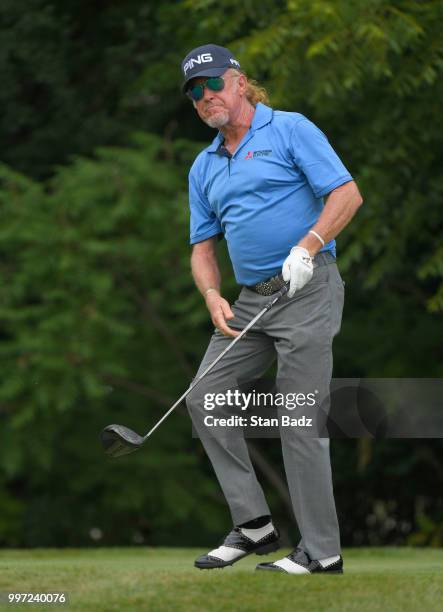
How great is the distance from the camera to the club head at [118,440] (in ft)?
20.5

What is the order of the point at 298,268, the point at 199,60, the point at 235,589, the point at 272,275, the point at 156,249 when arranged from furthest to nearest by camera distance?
the point at 156,249, the point at 199,60, the point at 272,275, the point at 298,268, the point at 235,589

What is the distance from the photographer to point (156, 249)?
14.3m

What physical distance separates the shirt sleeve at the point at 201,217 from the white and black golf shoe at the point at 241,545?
4.70 ft

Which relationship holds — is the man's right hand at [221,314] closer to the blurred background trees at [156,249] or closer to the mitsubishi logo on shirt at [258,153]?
the mitsubishi logo on shirt at [258,153]

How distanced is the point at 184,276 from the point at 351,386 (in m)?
5.69

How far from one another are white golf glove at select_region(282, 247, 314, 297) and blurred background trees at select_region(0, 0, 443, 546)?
207 inches

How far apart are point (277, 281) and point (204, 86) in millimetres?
973

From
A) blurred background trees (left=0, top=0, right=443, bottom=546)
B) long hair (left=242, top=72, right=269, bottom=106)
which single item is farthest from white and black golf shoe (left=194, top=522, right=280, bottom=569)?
blurred background trees (left=0, top=0, right=443, bottom=546)

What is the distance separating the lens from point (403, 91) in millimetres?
12047

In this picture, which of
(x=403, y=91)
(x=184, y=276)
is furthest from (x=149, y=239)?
(x=403, y=91)

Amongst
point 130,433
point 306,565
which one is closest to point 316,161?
point 130,433

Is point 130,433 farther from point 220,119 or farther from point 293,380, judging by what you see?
point 220,119

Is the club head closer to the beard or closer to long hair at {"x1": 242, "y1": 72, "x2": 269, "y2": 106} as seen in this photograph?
the beard

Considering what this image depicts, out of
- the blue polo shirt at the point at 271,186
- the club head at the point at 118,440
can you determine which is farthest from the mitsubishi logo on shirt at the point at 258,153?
the club head at the point at 118,440
